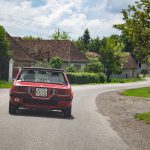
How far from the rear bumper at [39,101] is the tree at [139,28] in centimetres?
791

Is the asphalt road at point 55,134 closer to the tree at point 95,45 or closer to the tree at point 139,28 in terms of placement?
the tree at point 139,28

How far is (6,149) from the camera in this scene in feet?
32.1

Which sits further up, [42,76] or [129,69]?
[42,76]

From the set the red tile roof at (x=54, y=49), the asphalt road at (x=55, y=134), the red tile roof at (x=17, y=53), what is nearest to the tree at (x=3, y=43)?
the red tile roof at (x=17, y=53)

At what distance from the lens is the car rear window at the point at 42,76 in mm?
17984

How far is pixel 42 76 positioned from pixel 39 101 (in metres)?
1.50

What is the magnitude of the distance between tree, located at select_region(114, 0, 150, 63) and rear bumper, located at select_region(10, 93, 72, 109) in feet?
25.9

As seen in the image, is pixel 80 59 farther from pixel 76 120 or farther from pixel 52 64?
pixel 76 120

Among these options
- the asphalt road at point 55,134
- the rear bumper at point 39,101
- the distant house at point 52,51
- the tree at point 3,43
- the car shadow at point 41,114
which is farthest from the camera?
the distant house at point 52,51

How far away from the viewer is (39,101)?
55.6 feet

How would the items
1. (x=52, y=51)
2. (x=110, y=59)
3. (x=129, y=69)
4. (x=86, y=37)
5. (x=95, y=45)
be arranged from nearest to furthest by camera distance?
(x=52, y=51), (x=110, y=59), (x=129, y=69), (x=95, y=45), (x=86, y=37)

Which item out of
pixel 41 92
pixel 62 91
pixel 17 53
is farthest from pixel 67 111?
pixel 17 53

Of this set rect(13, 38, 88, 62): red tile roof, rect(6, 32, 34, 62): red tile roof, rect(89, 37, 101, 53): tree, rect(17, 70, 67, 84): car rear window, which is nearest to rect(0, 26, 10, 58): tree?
rect(6, 32, 34, 62): red tile roof

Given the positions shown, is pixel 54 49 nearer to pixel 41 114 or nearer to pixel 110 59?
pixel 110 59
